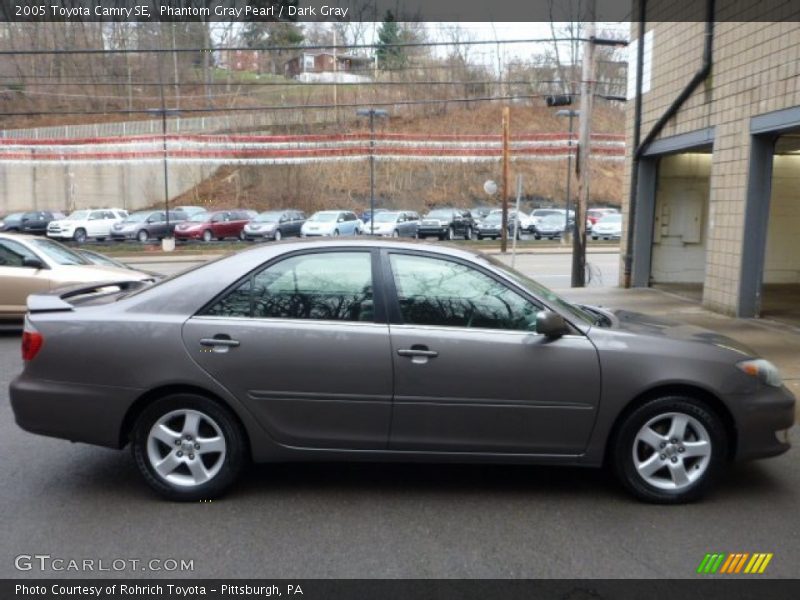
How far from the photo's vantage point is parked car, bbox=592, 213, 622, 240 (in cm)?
4073

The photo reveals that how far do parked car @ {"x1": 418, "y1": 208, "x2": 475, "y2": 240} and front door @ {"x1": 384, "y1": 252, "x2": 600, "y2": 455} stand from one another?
3424 cm

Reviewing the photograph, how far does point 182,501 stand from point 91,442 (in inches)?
25.7

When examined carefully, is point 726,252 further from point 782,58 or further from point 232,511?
point 232,511

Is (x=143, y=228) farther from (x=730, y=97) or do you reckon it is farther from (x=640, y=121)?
(x=730, y=97)

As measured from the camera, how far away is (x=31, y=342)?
13.7 feet

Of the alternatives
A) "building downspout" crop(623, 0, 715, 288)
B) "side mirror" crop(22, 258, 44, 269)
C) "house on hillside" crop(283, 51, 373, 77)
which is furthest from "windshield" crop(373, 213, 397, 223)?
"side mirror" crop(22, 258, 44, 269)

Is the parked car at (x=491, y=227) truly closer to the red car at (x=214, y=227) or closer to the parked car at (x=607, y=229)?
the parked car at (x=607, y=229)

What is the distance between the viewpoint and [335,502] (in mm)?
4145

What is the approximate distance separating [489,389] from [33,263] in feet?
26.9

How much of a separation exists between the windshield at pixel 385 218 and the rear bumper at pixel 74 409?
112 feet

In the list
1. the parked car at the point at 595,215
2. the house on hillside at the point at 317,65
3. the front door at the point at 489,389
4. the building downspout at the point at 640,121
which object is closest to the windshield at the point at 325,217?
the parked car at the point at 595,215

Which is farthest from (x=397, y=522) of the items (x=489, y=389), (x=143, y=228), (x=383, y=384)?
(x=143, y=228)

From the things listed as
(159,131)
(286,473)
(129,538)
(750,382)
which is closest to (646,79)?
(750,382)

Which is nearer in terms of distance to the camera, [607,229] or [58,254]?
[58,254]
